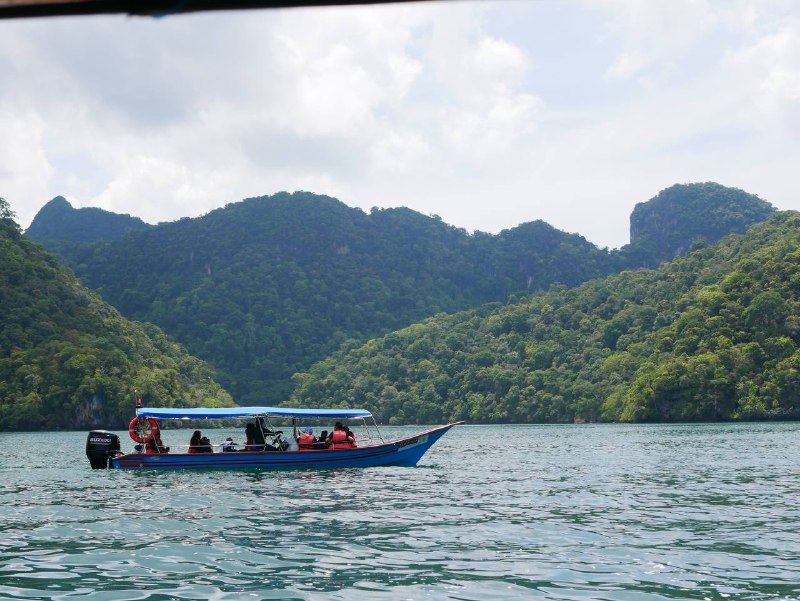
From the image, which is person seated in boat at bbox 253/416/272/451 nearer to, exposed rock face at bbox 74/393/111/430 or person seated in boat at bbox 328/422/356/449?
person seated in boat at bbox 328/422/356/449

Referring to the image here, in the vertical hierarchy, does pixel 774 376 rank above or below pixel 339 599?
above

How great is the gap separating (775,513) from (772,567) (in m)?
6.95

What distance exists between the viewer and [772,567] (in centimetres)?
1321

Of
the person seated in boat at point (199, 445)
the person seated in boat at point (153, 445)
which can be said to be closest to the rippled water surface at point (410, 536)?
the person seated in boat at point (199, 445)

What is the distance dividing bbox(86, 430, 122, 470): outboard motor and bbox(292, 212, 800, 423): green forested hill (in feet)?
252

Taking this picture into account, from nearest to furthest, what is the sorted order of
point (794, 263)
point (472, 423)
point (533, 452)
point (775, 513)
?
point (775, 513) < point (533, 452) < point (794, 263) < point (472, 423)

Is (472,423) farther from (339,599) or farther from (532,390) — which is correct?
(339,599)

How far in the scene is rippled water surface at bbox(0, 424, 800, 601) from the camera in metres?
12.4

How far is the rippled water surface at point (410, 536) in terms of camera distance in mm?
12430

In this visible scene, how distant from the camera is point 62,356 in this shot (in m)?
116

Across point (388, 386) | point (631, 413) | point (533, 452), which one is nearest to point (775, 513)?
point (533, 452)

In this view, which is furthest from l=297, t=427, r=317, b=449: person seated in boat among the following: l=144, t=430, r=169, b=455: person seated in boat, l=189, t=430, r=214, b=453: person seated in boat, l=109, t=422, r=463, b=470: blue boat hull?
l=144, t=430, r=169, b=455: person seated in boat

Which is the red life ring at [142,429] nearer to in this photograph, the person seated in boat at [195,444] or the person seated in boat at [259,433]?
the person seated in boat at [195,444]

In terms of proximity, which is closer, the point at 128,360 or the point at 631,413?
the point at 631,413
